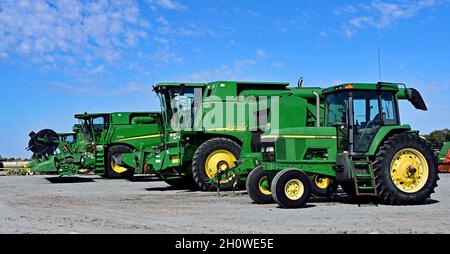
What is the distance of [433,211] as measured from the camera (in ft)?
37.0

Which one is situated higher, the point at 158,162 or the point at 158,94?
the point at 158,94

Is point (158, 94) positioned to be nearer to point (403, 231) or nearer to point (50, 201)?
point (50, 201)

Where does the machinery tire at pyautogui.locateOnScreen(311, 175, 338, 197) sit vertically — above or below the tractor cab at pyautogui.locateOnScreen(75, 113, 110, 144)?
below

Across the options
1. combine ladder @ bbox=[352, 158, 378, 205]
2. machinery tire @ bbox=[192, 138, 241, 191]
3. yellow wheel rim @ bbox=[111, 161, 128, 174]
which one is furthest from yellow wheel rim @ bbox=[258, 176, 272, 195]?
yellow wheel rim @ bbox=[111, 161, 128, 174]

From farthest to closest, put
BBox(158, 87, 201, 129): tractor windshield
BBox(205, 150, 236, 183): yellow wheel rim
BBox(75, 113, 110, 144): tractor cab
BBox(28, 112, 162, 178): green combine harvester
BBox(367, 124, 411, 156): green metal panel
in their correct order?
1. BBox(75, 113, 110, 144): tractor cab
2. BBox(28, 112, 162, 178): green combine harvester
3. BBox(158, 87, 201, 129): tractor windshield
4. BBox(205, 150, 236, 183): yellow wheel rim
5. BBox(367, 124, 411, 156): green metal panel

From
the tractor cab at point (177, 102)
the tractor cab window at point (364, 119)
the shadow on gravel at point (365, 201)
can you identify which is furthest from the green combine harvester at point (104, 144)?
the tractor cab window at point (364, 119)

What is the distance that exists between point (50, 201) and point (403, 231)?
9.11 metres

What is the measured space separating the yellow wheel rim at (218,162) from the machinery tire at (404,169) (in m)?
5.70

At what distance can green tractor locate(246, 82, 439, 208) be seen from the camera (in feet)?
40.3

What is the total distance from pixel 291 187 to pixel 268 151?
1399 millimetres

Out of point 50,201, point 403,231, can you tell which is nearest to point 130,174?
point 50,201

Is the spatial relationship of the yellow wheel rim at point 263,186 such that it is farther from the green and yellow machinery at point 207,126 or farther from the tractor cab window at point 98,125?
the tractor cab window at point 98,125

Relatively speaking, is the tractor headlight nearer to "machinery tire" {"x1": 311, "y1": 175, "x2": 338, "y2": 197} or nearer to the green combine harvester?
"machinery tire" {"x1": 311, "y1": 175, "x2": 338, "y2": 197}
